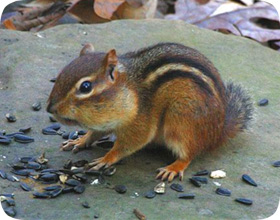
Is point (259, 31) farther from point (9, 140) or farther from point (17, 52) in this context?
point (9, 140)

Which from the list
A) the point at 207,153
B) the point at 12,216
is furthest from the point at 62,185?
the point at 207,153

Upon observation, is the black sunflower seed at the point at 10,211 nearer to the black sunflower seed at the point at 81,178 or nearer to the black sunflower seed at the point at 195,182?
the black sunflower seed at the point at 81,178

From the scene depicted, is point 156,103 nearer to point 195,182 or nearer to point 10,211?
point 195,182

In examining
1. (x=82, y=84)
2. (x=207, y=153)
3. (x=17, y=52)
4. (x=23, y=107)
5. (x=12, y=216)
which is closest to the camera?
(x=12, y=216)

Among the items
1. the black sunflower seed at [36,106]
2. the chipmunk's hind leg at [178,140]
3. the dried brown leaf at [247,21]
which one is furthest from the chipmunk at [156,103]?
the dried brown leaf at [247,21]

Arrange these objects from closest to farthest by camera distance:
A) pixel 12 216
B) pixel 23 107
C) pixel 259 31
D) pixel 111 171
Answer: pixel 12 216, pixel 111 171, pixel 23 107, pixel 259 31

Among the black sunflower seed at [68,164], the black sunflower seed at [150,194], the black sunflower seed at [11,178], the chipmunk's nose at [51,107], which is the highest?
the chipmunk's nose at [51,107]
